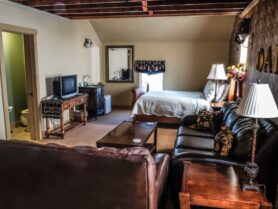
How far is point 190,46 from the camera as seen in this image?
23.3 ft

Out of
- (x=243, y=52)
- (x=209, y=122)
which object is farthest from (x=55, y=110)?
(x=243, y=52)

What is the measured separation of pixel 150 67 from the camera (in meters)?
7.34

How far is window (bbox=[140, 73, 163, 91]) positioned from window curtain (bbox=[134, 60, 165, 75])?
18 cm

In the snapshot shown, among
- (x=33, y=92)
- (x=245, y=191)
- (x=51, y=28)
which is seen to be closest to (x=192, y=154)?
(x=245, y=191)

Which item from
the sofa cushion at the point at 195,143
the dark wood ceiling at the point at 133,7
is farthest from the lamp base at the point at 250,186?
the dark wood ceiling at the point at 133,7

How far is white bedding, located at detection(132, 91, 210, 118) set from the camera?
5297mm

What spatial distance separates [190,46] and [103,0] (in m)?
3.74

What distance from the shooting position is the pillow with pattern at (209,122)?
3766 millimetres

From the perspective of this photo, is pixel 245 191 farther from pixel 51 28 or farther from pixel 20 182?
pixel 51 28

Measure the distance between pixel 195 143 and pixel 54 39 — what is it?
355 cm

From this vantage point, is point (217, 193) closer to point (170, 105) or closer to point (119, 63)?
point (170, 105)

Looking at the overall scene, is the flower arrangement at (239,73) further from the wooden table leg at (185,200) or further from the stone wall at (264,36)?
the wooden table leg at (185,200)

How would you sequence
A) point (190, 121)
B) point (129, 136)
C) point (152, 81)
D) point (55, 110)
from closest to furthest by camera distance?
point (129, 136), point (190, 121), point (55, 110), point (152, 81)

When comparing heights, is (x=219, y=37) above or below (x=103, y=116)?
above
